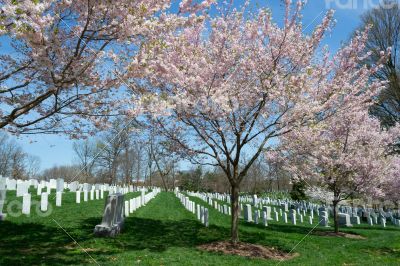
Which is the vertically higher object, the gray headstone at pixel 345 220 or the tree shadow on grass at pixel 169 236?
the tree shadow on grass at pixel 169 236

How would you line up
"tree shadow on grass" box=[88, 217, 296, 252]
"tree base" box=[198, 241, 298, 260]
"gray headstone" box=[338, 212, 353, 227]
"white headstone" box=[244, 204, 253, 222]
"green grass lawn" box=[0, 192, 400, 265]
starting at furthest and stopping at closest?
"gray headstone" box=[338, 212, 353, 227], "white headstone" box=[244, 204, 253, 222], "tree shadow on grass" box=[88, 217, 296, 252], "tree base" box=[198, 241, 298, 260], "green grass lawn" box=[0, 192, 400, 265]

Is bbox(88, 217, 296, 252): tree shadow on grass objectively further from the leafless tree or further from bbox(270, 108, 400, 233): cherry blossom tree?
the leafless tree

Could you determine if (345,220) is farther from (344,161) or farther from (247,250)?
(247,250)

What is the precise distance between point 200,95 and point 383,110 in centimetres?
2171

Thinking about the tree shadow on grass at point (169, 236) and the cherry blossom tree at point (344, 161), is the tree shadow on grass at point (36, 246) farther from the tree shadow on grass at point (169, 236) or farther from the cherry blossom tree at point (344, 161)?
the cherry blossom tree at point (344, 161)

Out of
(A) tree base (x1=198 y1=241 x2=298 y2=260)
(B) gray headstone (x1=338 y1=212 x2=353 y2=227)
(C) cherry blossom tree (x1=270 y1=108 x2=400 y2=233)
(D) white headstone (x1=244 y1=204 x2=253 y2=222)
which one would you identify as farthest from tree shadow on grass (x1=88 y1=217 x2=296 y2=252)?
(B) gray headstone (x1=338 y1=212 x2=353 y2=227)

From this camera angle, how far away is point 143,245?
971 cm

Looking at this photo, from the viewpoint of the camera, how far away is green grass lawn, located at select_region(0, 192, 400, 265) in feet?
25.5

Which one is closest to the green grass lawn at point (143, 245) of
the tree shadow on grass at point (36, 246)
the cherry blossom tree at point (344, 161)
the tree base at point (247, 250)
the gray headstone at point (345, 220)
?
the tree shadow on grass at point (36, 246)

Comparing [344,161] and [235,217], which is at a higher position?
[344,161]

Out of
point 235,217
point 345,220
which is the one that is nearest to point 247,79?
point 235,217

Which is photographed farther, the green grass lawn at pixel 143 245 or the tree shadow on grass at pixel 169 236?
the tree shadow on grass at pixel 169 236

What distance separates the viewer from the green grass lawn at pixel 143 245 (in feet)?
25.5

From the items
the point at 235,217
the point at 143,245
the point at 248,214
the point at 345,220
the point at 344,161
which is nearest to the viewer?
the point at 143,245
